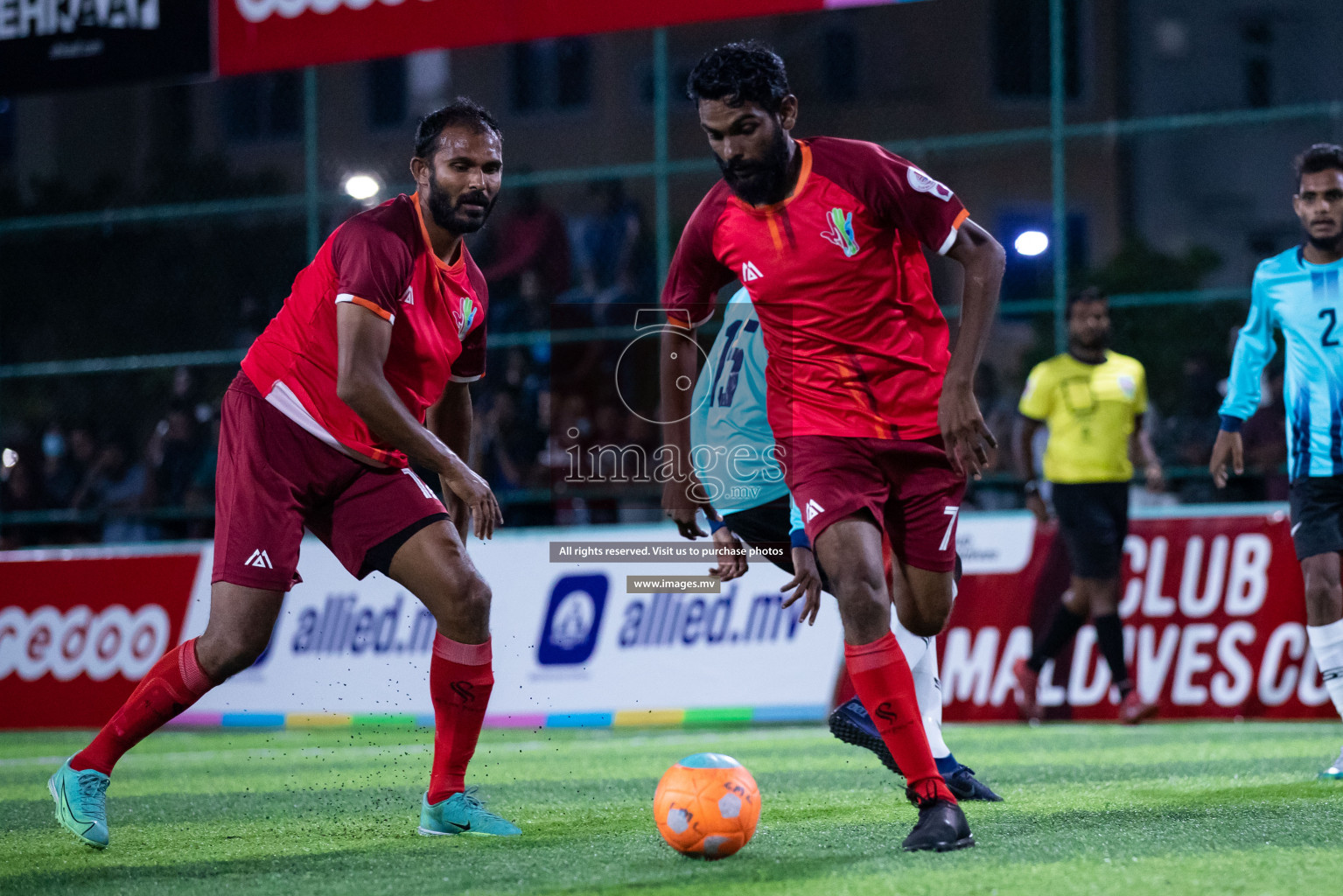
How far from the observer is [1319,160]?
267 inches

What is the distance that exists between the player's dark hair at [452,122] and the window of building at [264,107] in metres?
25.5

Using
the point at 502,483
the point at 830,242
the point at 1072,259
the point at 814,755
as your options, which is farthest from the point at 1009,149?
the point at 830,242

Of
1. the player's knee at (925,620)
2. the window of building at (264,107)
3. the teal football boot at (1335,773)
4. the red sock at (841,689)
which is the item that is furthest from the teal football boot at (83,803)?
the window of building at (264,107)

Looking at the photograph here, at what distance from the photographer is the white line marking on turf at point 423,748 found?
9.19 meters

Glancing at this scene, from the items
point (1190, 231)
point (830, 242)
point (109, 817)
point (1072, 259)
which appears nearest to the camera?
point (830, 242)

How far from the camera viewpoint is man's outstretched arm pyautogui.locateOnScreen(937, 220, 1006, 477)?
15.7ft

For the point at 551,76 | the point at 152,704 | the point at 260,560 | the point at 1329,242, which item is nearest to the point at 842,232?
the point at 260,560

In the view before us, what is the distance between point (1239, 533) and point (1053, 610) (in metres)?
1.23

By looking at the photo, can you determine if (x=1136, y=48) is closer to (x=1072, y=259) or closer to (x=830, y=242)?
(x=1072, y=259)

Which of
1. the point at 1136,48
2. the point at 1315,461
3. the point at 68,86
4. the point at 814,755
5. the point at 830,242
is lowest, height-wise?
the point at 814,755

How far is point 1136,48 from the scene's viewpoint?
28.3 m

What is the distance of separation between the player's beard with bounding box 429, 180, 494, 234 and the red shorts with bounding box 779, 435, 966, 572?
4.01 feet

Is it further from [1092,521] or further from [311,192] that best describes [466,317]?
[311,192]

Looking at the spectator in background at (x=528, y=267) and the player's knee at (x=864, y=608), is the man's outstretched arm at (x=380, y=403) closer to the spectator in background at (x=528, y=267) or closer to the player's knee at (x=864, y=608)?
the player's knee at (x=864, y=608)
